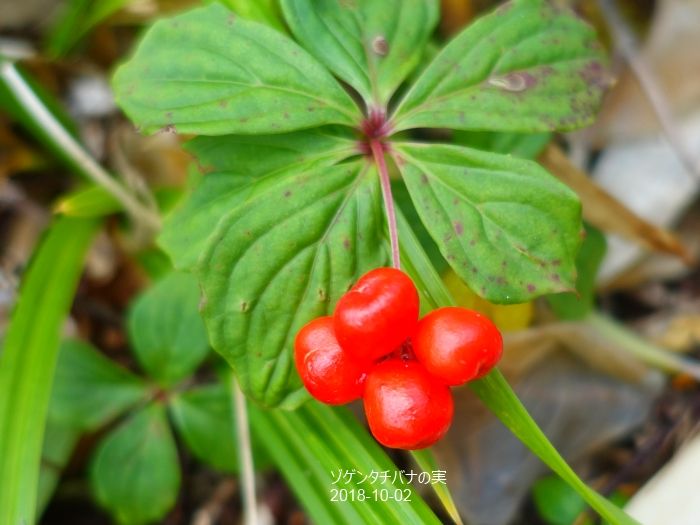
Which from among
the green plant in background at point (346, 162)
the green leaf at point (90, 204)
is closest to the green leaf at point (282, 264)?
the green plant in background at point (346, 162)

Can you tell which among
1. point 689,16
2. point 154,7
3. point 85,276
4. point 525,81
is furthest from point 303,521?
point 689,16

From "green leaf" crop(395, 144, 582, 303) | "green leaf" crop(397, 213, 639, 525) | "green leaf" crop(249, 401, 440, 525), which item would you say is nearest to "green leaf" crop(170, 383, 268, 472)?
"green leaf" crop(249, 401, 440, 525)

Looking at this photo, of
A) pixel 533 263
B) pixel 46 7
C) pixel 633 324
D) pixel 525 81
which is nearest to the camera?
pixel 533 263

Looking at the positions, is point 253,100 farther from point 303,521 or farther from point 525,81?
Result: point 303,521

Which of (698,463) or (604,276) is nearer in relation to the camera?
(698,463)

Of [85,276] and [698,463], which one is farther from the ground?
[85,276]

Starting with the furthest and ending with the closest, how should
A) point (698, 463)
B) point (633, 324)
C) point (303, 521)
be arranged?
point (633, 324), point (303, 521), point (698, 463)

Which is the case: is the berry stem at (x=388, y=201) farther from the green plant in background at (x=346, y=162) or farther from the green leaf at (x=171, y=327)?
the green leaf at (x=171, y=327)

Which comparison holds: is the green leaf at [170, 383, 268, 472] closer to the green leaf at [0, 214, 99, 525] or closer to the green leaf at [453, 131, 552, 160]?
the green leaf at [0, 214, 99, 525]
